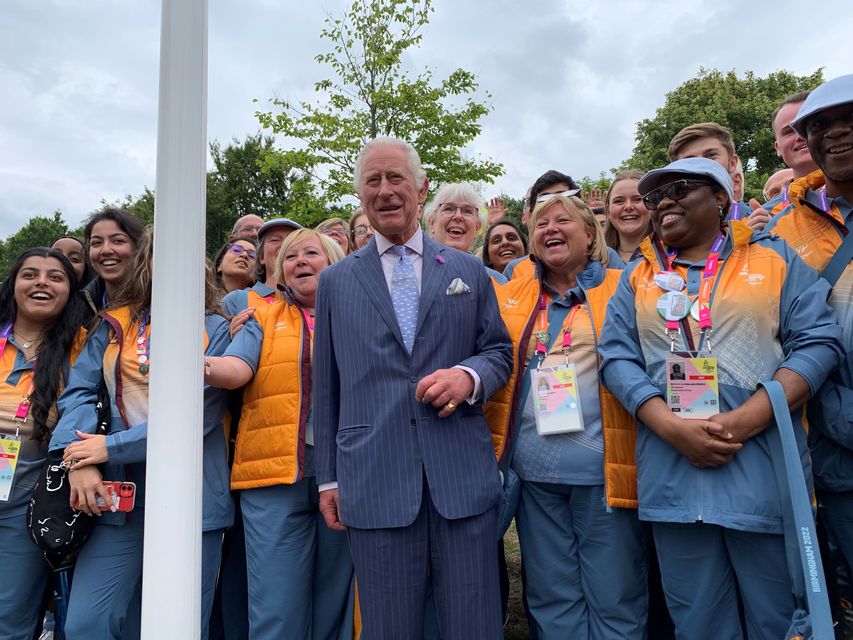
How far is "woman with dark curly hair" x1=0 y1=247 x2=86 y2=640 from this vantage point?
110 inches

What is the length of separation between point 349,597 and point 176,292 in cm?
218

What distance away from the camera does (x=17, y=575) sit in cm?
279

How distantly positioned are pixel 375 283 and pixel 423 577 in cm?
109

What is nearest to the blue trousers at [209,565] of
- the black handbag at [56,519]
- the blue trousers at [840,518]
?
the black handbag at [56,519]

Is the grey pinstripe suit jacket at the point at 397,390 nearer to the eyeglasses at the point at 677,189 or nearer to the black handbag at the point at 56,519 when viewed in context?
the eyeglasses at the point at 677,189

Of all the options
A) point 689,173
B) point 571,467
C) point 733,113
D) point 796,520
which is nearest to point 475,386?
point 571,467

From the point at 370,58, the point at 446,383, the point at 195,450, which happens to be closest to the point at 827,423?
the point at 446,383

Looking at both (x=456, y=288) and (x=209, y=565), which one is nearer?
(x=456, y=288)

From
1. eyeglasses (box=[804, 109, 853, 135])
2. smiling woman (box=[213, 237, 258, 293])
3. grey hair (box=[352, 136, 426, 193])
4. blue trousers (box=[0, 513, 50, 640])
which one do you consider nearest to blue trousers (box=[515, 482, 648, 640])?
grey hair (box=[352, 136, 426, 193])

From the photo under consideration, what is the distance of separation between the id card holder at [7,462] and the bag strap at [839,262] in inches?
141

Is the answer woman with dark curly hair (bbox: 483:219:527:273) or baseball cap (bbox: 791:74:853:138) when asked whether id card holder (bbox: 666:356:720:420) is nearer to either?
baseball cap (bbox: 791:74:853:138)

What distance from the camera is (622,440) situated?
8.42 ft

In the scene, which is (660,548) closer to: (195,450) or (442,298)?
(442,298)

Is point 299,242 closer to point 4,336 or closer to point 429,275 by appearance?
point 429,275
